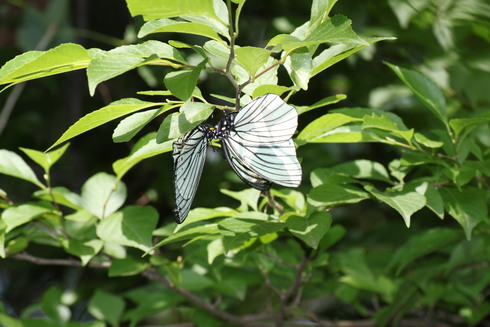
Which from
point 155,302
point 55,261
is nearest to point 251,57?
point 55,261

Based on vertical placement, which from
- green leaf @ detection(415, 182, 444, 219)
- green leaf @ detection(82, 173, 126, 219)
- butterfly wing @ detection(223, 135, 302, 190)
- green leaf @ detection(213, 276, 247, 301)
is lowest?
green leaf @ detection(213, 276, 247, 301)

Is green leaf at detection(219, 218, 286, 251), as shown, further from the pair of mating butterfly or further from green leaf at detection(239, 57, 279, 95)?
green leaf at detection(239, 57, 279, 95)

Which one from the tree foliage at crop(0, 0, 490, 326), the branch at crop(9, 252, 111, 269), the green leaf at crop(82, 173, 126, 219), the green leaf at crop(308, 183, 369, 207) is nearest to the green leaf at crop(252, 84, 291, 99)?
the tree foliage at crop(0, 0, 490, 326)

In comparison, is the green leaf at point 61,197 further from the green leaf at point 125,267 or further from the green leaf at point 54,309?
the green leaf at point 54,309

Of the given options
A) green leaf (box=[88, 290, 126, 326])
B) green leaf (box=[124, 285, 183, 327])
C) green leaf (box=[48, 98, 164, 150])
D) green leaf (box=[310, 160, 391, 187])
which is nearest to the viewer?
green leaf (box=[48, 98, 164, 150])

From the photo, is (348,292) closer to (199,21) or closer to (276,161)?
(276,161)
